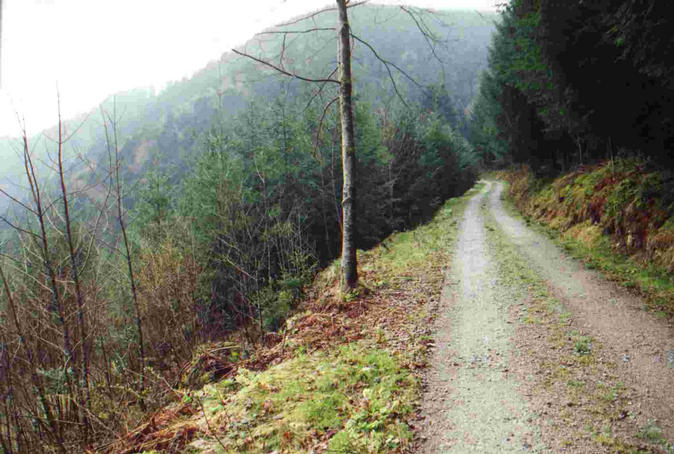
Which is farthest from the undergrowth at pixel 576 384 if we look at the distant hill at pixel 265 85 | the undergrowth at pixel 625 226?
the distant hill at pixel 265 85

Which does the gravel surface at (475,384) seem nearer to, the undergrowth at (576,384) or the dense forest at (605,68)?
the undergrowth at (576,384)

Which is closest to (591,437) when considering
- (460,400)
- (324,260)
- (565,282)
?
(460,400)

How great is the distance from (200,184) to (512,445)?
55.5 ft

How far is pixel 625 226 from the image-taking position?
332 inches

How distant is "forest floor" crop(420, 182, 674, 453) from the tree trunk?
199 cm

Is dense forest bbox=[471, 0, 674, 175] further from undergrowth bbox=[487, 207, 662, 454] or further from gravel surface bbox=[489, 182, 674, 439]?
undergrowth bbox=[487, 207, 662, 454]

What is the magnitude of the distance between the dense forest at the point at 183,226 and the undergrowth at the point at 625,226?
5397mm

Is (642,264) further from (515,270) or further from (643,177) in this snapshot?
(643,177)

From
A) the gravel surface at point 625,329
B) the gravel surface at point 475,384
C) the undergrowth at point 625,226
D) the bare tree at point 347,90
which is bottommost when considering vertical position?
the gravel surface at point 475,384

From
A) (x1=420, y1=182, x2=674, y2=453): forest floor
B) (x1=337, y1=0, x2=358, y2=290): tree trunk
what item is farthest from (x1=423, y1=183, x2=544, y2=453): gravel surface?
(x1=337, y1=0, x2=358, y2=290): tree trunk

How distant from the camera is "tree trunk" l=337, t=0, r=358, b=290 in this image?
22.3ft

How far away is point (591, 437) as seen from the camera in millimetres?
3119

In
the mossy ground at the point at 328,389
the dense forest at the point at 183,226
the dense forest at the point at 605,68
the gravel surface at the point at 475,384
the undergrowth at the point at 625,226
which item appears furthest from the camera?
the undergrowth at the point at 625,226

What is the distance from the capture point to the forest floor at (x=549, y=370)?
3.20m
